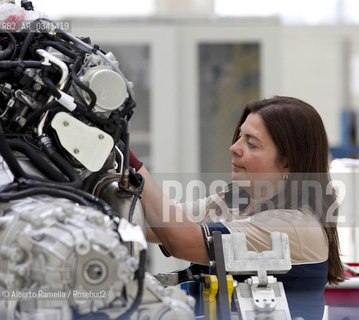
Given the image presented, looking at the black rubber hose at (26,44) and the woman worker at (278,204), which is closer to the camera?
the black rubber hose at (26,44)

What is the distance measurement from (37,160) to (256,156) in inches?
20.5

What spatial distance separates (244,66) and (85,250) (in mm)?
2876

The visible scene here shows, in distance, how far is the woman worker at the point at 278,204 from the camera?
1.35m

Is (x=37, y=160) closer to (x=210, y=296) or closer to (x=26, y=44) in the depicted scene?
(x=26, y=44)

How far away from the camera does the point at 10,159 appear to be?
1.10 meters

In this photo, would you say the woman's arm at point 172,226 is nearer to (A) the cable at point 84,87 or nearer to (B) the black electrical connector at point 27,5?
(A) the cable at point 84,87

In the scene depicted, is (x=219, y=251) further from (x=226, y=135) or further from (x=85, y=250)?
(x=226, y=135)

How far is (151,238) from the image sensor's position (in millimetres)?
1449

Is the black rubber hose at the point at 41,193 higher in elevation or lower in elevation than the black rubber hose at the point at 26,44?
lower

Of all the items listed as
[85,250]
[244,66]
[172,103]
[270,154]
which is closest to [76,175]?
[85,250]

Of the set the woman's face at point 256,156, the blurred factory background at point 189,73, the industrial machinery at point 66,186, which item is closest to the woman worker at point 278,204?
the woman's face at point 256,156

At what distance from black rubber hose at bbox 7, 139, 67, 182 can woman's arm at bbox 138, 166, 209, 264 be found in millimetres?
261

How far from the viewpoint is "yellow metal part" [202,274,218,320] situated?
1.22 m

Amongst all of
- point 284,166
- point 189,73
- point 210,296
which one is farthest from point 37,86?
point 189,73
